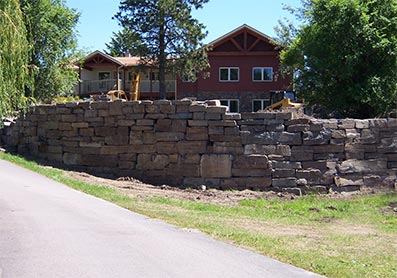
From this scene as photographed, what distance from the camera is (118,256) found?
6746mm

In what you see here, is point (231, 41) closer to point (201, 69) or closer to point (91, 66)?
point (201, 69)

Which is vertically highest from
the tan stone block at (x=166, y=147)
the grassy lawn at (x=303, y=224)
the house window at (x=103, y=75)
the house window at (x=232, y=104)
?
the house window at (x=103, y=75)

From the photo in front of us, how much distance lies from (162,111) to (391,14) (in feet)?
34.9

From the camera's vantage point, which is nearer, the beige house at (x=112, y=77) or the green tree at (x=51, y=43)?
the green tree at (x=51, y=43)

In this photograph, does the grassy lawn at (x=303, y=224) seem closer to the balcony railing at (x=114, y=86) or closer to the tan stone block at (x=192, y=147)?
the tan stone block at (x=192, y=147)

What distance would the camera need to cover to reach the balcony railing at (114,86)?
141 feet

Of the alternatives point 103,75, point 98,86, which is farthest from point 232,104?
point 103,75

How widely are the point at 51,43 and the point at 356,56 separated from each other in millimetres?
15624

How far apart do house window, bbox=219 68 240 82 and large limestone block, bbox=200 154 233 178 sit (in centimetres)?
2730

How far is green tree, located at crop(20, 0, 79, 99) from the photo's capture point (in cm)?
2606

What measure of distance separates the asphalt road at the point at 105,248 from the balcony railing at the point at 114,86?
3280 cm

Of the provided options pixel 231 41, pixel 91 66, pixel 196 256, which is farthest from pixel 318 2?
pixel 91 66

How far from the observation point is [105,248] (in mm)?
7129

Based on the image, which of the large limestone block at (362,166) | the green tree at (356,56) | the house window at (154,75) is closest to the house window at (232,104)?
the house window at (154,75)
